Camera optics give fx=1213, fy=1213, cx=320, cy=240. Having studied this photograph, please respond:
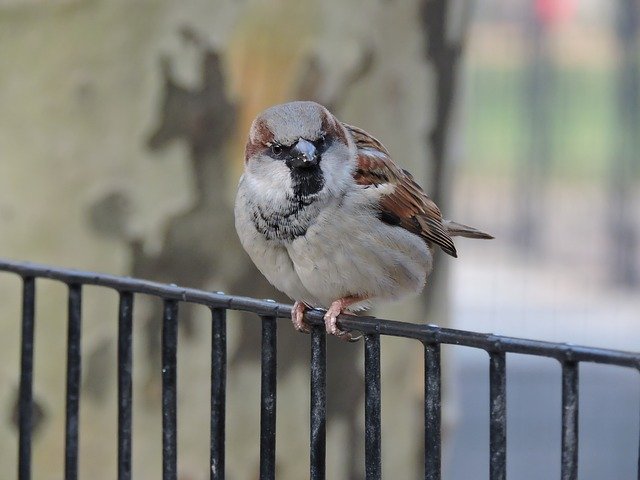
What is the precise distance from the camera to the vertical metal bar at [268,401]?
1759mm

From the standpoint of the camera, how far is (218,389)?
181 cm

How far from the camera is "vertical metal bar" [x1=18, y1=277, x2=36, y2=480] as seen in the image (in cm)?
209

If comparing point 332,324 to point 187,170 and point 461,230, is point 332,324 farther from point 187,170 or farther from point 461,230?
point 187,170

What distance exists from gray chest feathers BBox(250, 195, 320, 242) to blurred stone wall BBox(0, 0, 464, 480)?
1.08 m

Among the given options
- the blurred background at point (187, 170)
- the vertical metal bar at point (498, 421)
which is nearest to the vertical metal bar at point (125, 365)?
the vertical metal bar at point (498, 421)

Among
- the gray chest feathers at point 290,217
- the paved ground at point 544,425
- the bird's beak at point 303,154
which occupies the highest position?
the bird's beak at point 303,154

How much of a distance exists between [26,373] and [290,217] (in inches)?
23.0

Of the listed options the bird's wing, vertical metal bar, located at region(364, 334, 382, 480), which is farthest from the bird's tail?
vertical metal bar, located at region(364, 334, 382, 480)

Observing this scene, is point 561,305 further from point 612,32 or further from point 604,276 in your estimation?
point 612,32

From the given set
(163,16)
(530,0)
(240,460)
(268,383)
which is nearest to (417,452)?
(240,460)

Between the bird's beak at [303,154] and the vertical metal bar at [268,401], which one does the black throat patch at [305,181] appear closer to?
the bird's beak at [303,154]

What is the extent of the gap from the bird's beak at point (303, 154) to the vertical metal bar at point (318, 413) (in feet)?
2.16

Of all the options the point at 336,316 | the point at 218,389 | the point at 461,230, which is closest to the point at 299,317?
the point at 336,316

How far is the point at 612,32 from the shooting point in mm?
8031
